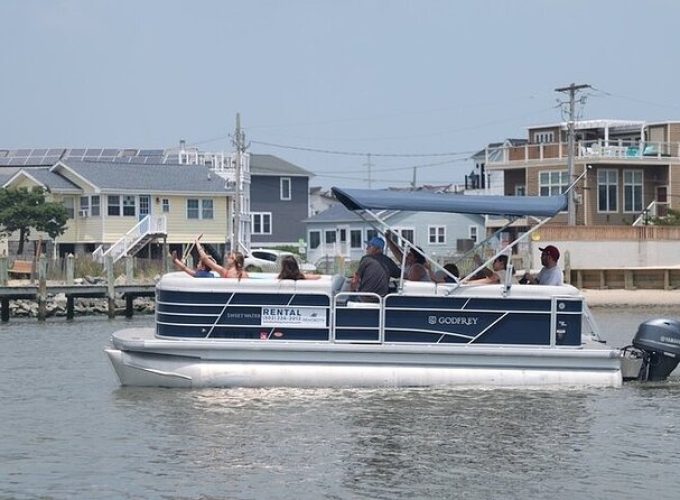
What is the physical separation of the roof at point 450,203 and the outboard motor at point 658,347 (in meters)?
2.16

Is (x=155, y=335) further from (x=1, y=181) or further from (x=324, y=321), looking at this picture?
(x=1, y=181)

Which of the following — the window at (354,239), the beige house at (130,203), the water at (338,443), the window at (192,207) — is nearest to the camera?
the water at (338,443)

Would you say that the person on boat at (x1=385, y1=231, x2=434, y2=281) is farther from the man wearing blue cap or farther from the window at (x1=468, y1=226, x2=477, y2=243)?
the window at (x1=468, y1=226, x2=477, y2=243)

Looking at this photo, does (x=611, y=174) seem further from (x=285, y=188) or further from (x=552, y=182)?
(x=285, y=188)

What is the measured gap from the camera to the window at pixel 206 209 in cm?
7094

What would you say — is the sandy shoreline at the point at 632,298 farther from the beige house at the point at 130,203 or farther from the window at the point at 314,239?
the window at the point at 314,239

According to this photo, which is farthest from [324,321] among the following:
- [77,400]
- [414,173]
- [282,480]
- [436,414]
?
[414,173]

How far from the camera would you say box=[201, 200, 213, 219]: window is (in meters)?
70.9

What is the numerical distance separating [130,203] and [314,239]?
15715mm

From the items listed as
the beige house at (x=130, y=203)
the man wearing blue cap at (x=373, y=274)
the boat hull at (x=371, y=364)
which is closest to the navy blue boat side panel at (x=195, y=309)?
the boat hull at (x=371, y=364)

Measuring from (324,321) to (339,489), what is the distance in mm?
5575

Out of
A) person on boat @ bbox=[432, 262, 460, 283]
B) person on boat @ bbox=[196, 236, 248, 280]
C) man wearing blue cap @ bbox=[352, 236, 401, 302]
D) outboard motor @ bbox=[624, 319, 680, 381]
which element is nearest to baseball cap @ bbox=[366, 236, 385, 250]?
man wearing blue cap @ bbox=[352, 236, 401, 302]

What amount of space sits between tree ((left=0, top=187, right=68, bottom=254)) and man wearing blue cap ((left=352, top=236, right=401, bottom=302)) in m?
46.9

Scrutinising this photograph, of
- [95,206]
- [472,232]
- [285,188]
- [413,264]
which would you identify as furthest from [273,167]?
[413,264]
